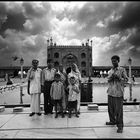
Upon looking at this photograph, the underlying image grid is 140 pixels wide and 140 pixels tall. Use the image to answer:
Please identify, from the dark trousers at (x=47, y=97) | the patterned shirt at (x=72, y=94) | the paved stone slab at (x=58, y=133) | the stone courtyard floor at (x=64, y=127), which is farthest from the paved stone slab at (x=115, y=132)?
the dark trousers at (x=47, y=97)

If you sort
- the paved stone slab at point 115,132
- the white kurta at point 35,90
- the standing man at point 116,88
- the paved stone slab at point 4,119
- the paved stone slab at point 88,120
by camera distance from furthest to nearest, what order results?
the white kurta at point 35,90 → the paved stone slab at point 4,119 → the paved stone slab at point 88,120 → the standing man at point 116,88 → the paved stone slab at point 115,132

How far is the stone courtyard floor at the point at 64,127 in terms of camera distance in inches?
154

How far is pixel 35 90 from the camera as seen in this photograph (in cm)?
584

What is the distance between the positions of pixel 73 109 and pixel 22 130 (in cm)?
228

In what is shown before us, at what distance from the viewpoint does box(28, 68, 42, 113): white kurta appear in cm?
582

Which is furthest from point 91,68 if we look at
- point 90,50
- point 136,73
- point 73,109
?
point 73,109

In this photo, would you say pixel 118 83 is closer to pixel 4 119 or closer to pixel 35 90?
pixel 35 90

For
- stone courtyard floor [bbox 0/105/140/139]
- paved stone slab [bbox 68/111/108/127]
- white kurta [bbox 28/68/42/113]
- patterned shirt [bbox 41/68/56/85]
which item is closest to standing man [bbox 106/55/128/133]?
stone courtyard floor [bbox 0/105/140/139]

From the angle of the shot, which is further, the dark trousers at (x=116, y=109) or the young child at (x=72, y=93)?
the young child at (x=72, y=93)

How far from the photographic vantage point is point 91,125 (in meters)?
4.66

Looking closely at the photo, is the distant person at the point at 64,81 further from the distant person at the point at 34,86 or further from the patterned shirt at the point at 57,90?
Result: the distant person at the point at 34,86

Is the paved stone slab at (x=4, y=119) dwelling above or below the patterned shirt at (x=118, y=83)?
below

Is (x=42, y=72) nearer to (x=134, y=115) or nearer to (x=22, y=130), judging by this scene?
(x=22, y=130)

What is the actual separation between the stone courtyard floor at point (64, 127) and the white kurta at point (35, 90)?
0.93 feet
